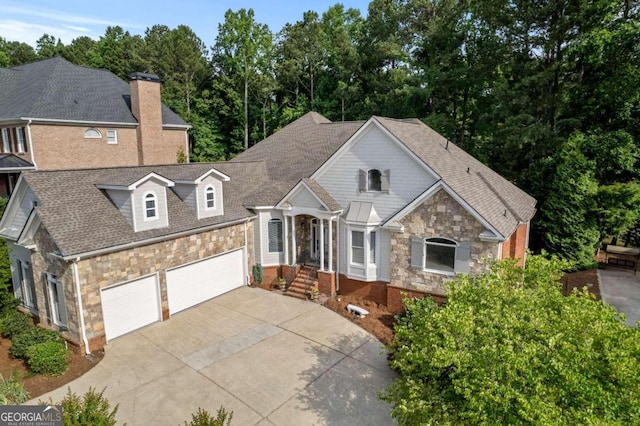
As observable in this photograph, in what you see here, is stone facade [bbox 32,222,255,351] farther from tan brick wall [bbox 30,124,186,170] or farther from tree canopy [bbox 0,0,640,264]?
tree canopy [bbox 0,0,640,264]

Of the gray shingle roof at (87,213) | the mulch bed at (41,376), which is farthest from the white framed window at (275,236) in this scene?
the mulch bed at (41,376)

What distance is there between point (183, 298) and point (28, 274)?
6.06 metres

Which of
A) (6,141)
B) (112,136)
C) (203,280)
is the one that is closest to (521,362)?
(203,280)

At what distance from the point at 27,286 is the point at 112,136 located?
18.4 meters

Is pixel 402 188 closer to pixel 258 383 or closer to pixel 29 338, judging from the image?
pixel 258 383

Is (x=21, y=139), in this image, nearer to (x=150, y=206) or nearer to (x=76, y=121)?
(x=76, y=121)

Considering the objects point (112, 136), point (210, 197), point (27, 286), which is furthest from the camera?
point (112, 136)

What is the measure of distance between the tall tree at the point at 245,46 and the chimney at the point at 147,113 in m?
16.9

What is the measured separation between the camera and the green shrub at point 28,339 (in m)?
12.6

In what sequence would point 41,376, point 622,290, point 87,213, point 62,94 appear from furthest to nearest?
point 62,94 → point 622,290 → point 87,213 → point 41,376

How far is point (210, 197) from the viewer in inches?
706

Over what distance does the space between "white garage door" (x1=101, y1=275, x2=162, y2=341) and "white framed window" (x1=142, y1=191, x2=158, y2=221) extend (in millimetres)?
2405

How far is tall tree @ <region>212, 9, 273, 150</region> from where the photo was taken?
47.9 metres

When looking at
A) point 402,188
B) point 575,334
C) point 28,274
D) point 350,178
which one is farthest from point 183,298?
point 575,334
